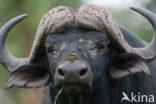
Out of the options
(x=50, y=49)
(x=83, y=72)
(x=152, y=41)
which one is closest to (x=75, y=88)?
(x=83, y=72)

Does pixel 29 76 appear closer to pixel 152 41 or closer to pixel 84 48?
pixel 84 48

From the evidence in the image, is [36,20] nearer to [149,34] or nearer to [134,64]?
[149,34]

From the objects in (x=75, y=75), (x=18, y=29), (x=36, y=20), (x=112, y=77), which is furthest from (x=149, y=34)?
(x=75, y=75)

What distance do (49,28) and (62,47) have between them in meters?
0.42

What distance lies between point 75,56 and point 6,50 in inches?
59.0

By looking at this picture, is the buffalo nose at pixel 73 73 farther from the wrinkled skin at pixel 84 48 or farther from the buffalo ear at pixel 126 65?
the buffalo ear at pixel 126 65

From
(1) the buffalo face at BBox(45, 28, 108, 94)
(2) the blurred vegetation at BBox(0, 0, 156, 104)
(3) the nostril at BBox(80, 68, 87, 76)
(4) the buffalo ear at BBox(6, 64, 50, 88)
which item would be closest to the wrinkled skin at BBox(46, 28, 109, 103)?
(1) the buffalo face at BBox(45, 28, 108, 94)

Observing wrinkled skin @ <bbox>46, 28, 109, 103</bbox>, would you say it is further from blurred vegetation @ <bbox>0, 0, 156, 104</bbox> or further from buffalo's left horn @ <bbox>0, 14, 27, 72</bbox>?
blurred vegetation @ <bbox>0, 0, 156, 104</bbox>

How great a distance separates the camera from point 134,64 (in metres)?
6.75

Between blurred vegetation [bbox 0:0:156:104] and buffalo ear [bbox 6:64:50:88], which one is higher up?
buffalo ear [bbox 6:64:50:88]

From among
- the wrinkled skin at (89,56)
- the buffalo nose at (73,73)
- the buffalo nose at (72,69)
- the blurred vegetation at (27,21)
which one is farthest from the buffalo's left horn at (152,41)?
the blurred vegetation at (27,21)

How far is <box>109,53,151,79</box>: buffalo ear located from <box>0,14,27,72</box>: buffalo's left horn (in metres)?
1.15

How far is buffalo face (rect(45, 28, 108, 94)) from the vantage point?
582 centimetres

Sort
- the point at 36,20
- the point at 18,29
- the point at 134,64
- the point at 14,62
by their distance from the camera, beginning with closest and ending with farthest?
the point at 134,64 < the point at 14,62 < the point at 36,20 < the point at 18,29
